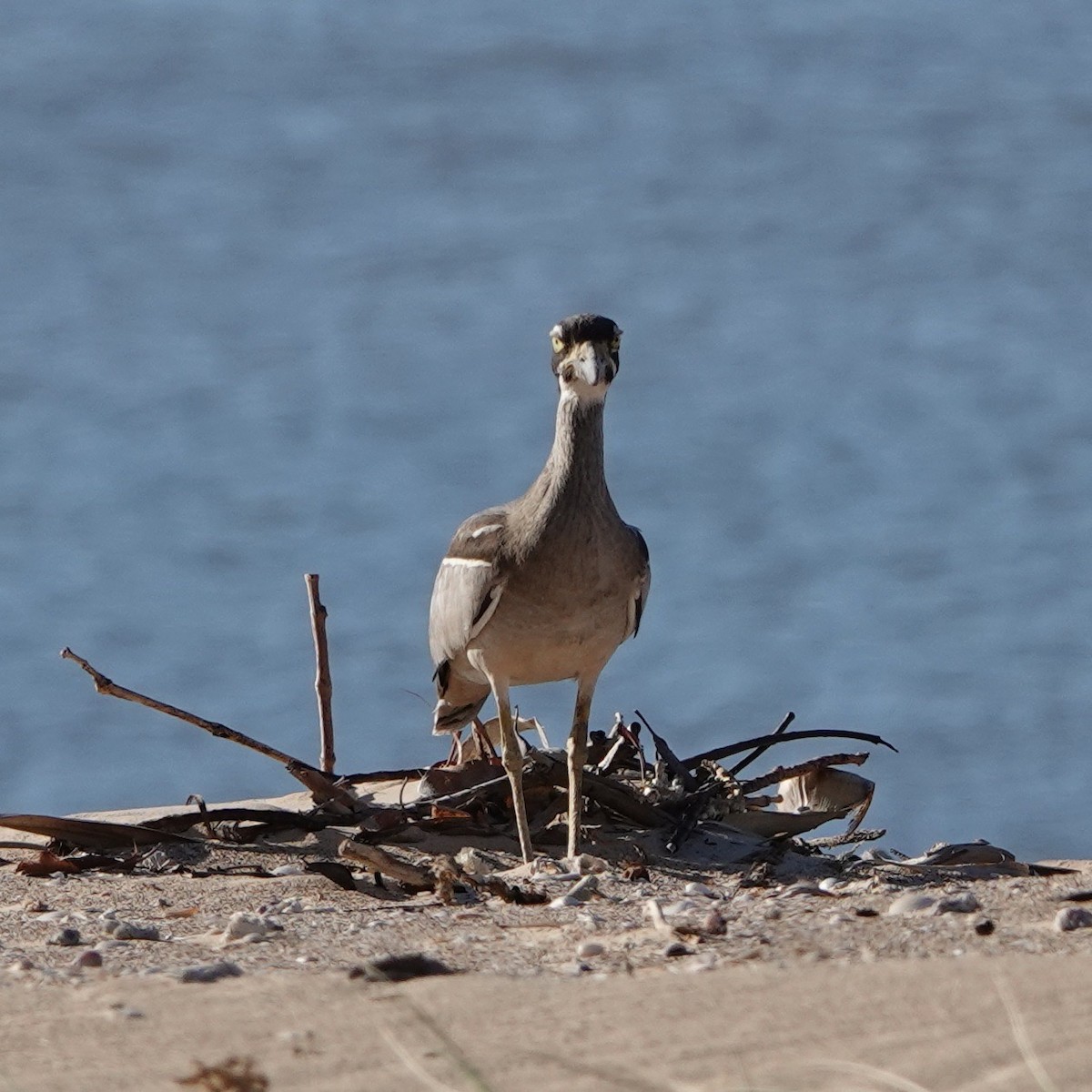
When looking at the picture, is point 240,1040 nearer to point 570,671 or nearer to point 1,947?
point 1,947

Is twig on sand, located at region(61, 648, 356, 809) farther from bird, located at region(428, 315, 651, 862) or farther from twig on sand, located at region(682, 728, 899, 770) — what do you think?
twig on sand, located at region(682, 728, 899, 770)

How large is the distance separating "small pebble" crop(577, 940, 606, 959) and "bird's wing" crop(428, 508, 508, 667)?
245cm

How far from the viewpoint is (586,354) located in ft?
21.1

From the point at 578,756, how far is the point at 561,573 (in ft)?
2.01

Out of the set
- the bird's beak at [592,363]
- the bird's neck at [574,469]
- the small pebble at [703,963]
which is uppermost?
the bird's beak at [592,363]

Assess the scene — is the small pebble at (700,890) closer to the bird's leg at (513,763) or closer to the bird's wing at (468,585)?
the bird's leg at (513,763)

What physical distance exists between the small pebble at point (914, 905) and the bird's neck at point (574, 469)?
231 centimetres

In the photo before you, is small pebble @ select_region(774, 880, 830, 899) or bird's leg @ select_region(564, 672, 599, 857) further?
bird's leg @ select_region(564, 672, 599, 857)

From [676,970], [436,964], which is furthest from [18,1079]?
[676,970]

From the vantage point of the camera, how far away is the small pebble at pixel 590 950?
13.0 feet

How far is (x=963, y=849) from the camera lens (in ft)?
19.5

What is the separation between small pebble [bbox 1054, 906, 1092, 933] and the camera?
4078 mm

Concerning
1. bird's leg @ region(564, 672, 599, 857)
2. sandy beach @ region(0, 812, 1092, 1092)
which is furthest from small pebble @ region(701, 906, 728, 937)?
bird's leg @ region(564, 672, 599, 857)

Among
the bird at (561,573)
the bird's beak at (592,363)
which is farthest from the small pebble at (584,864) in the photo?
the bird's beak at (592,363)
